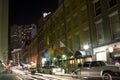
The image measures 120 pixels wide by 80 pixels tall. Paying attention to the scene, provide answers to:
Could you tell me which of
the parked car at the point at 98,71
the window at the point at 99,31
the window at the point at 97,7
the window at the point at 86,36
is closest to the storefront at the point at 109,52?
the window at the point at 99,31

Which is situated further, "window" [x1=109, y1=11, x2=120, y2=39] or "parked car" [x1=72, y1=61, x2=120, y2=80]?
"window" [x1=109, y1=11, x2=120, y2=39]

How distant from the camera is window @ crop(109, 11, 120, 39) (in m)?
27.4

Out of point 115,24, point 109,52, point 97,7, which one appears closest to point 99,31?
point 97,7

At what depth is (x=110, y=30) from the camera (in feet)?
93.8

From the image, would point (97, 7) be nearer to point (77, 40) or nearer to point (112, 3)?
point (112, 3)

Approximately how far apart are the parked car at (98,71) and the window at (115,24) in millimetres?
7397

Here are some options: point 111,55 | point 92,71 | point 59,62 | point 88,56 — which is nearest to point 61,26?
point 59,62

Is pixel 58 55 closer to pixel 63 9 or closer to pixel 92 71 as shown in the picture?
pixel 63 9

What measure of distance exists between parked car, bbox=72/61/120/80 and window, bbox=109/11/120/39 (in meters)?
7.40

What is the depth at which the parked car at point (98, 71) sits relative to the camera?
17.8 m

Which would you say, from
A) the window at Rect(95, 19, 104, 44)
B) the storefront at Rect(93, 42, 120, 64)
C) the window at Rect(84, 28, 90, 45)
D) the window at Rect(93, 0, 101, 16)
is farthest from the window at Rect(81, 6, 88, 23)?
the storefront at Rect(93, 42, 120, 64)

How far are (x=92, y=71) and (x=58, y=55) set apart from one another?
93.7ft

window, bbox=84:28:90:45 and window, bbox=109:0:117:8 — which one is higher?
window, bbox=109:0:117:8

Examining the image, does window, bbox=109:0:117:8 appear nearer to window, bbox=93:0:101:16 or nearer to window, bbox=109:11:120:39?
window, bbox=109:11:120:39
